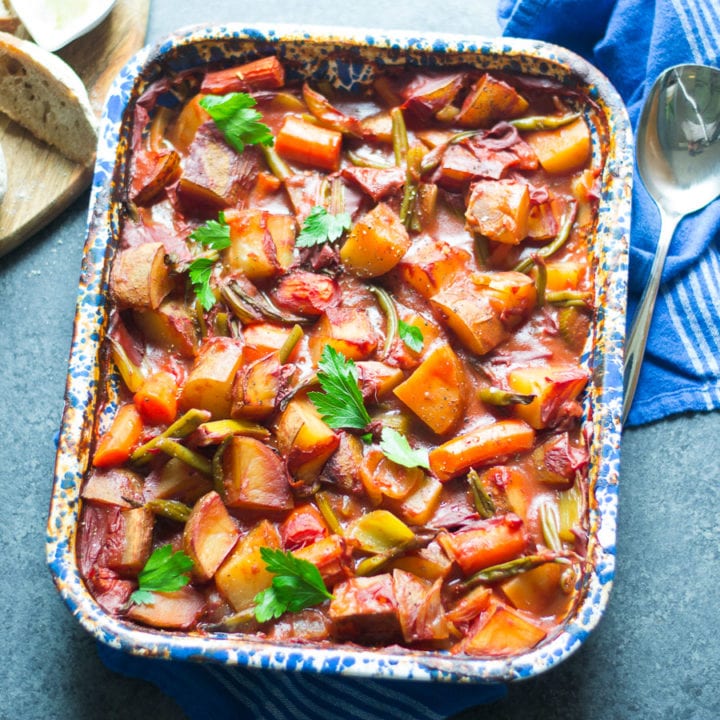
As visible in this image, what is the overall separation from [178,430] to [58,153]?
1.35 m

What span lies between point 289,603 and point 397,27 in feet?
7.43

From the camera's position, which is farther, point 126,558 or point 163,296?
point 163,296

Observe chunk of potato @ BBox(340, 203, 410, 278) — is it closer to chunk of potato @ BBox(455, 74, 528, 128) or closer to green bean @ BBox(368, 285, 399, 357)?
green bean @ BBox(368, 285, 399, 357)

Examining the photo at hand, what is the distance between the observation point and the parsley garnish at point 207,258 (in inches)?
120

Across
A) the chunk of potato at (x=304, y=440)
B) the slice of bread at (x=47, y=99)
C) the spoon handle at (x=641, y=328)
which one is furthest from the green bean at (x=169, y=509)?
the spoon handle at (x=641, y=328)

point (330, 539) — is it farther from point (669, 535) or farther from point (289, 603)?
point (669, 535)

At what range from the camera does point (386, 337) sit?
3.05 m

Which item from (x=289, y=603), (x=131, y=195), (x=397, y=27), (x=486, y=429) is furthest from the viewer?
(x=397, y=27)

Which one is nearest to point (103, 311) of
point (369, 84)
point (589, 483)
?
point (369, 84)

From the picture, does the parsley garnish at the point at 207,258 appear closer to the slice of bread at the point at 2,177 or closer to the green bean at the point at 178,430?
the green bean at the point at 178,430

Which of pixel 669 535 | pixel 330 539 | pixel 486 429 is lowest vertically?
pixel 669 535

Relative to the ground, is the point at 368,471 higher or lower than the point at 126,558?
higher

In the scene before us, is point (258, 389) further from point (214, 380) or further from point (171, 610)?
point (171, 610)

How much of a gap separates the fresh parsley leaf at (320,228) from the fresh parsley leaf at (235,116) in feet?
1.16
